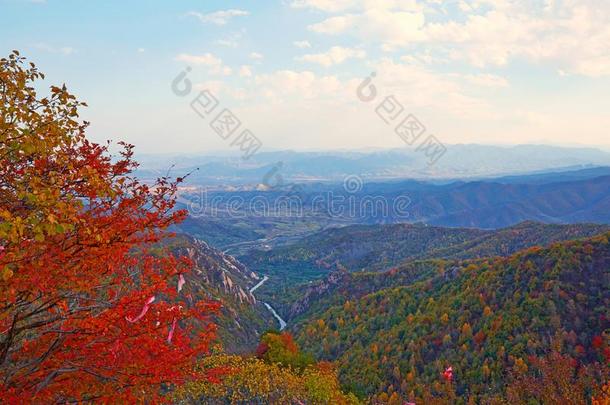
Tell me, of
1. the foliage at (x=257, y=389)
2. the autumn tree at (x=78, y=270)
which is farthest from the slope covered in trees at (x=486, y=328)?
the autumn tree at (x=78, y=270)

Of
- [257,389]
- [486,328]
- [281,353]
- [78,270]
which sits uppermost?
[78,270]

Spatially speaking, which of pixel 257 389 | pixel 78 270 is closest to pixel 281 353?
pixel 257 389

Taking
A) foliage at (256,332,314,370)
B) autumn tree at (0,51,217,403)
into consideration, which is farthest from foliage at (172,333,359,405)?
autumn tree at (0,51,217,403)

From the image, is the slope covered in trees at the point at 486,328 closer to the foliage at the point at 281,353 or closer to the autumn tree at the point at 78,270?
the foliage at the point at 281,353

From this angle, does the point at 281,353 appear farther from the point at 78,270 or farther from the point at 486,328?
the point at 78,270

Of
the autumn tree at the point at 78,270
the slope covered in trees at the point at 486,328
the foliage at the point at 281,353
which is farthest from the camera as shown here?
the slope covered in trees at the point at 486,328

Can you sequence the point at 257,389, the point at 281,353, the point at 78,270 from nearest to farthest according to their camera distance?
the point at 78,270 → the point at 257,389 → the point at 281,353
